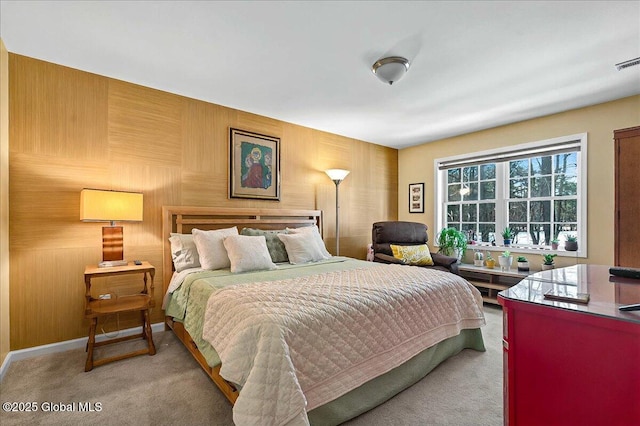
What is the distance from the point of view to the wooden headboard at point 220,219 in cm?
308

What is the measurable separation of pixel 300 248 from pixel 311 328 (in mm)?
1763

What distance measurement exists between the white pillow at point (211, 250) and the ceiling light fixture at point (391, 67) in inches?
83.4

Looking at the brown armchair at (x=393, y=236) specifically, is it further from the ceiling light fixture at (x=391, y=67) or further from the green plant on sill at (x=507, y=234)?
the ceiling light fixture at (x=391, y=67)

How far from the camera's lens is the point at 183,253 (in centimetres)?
291

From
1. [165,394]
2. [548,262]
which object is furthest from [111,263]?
[548,262]

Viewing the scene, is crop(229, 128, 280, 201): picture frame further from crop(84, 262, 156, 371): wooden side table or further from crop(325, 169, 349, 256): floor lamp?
crop(84, 262, 156, 371): wooden side table

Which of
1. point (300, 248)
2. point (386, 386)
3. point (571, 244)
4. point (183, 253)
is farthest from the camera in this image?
point (571, 244)

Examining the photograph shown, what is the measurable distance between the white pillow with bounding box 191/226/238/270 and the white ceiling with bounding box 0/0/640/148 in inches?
60.2

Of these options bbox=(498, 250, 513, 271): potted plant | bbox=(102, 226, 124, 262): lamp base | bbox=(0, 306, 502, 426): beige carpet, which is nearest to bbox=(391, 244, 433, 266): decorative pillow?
bbox=(498, 250, 513, 271): potted plant

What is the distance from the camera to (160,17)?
2.02 m

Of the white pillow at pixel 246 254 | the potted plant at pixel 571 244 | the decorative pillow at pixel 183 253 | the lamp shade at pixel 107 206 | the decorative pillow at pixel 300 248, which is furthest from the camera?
the potted plant at pixel 571 244

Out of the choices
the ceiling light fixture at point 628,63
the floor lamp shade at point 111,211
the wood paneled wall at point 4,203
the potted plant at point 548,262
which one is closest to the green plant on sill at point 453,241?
the potted plant at point 548,262

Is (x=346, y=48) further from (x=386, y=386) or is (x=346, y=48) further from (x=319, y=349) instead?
(x=386, y=386)

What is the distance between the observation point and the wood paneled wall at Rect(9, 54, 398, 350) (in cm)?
247
